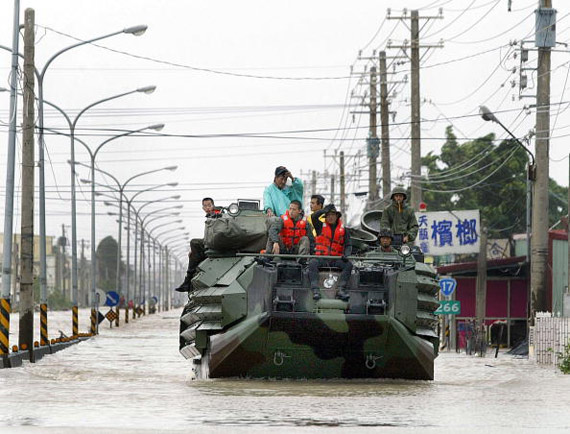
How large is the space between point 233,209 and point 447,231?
28.9 meters

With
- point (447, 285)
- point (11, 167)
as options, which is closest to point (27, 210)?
point (11, 167)

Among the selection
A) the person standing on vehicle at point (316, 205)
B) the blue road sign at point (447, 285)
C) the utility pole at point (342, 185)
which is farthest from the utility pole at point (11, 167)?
the utility pole at point (342, 185)

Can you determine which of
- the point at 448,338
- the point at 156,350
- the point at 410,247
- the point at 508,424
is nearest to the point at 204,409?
the point at 508,424

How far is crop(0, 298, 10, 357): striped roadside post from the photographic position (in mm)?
26625

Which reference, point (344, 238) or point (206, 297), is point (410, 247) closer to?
point (344, 238)

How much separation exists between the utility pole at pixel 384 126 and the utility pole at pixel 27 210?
20782 millimetres

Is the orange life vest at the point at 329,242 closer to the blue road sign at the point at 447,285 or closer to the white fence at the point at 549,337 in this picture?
the white fence at the point at 549,337

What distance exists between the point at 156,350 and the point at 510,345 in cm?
1685

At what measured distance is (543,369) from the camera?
29.8 metres

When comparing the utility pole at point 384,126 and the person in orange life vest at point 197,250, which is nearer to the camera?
the person in orange life vest at point 197,250

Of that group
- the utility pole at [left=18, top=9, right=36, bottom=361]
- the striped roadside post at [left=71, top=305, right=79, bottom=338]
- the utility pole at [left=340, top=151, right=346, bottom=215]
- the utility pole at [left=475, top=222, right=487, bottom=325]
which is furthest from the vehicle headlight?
the utility pole at [left=340, top=151, right=346, bottom=215]

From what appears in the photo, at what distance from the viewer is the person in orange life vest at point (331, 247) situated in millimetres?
20266

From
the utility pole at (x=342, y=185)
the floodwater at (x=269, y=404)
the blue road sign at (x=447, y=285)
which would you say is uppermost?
the utility pole at (x=342, y=185)

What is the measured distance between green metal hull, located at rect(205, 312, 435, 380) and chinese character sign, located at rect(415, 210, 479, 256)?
29.1m
